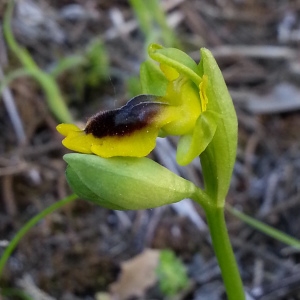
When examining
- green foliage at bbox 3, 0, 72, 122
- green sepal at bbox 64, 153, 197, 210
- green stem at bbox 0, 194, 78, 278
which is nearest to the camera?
green sepal at bbox 64, 153, 197, 210

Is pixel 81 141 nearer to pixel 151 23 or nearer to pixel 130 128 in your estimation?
pixel 130 128

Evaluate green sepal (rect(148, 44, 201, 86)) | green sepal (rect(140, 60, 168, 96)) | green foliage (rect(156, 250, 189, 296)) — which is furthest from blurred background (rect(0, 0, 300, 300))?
green sepal (rect(148, 44, 201, 86))

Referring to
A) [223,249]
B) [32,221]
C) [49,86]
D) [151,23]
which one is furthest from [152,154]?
[223,249]

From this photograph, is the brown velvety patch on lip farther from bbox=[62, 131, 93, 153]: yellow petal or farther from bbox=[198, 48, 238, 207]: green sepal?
bbox=[198, 48, 238, 207]: green sepal

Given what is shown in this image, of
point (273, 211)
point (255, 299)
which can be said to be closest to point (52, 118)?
point (273, 211)

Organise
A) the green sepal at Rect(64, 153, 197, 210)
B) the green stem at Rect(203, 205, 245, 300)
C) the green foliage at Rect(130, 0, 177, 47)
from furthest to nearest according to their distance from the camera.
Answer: the green foliage at Rect(130, 0, 177, 47) < the green stem at Rect(203, 205, 245, 300) < the green sepal at Rect(64, 153, 197, 210)

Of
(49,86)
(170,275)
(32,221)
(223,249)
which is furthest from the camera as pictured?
(49,86)

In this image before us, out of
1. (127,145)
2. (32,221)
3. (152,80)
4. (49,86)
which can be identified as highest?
(49,86)
